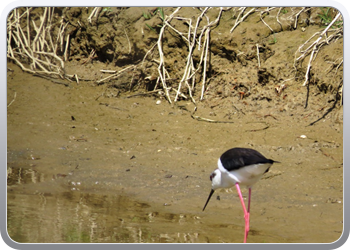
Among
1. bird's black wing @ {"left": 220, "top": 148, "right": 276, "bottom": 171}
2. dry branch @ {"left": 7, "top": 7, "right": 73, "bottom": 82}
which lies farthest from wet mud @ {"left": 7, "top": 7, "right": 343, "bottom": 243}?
bird's black wing @ {"left": 220, "top": 148, "right": 276, "bottom": 171}

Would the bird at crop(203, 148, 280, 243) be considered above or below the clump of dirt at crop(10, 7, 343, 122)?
below

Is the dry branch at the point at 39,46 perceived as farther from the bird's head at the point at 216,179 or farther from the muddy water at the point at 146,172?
the bird's head at the point at 216,179

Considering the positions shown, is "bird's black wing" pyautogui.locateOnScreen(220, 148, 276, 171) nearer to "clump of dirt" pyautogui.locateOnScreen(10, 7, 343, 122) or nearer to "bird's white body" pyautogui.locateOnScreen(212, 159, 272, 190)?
"bird's white body" pyautogui.locateOnScreen(212, 159, 272, 190)

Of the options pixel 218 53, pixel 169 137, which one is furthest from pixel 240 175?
pixel 218 53

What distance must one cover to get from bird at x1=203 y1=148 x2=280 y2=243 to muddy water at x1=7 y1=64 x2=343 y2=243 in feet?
0.91

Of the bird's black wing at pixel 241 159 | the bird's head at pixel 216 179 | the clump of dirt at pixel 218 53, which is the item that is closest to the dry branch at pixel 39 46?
the clump of dirt at pixel 218 53

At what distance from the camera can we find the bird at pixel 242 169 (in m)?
3.99

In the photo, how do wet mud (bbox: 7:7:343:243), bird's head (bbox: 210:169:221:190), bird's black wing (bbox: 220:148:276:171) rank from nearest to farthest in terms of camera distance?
bird's black wing (bbox: 220:148:276:171), wet mud (bbox: 7:7:343:243), bird's head (bbox: 210:169:221:190)

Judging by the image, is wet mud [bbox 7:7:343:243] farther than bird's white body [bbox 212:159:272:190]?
Yes

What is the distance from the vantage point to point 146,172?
5.29 metres

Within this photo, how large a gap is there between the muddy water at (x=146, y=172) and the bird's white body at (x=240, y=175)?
0.29 m

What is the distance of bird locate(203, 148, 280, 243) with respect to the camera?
13.1 ft
